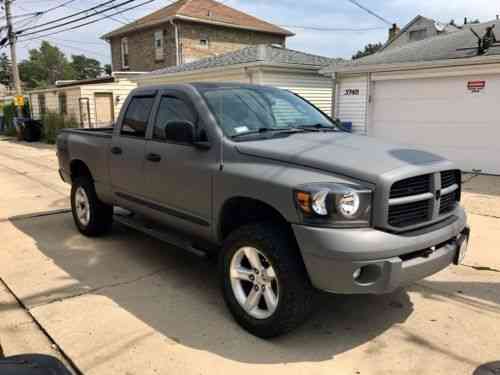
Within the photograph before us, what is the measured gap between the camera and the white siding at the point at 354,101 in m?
12.6

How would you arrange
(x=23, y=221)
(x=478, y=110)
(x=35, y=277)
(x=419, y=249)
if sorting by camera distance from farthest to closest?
(x=478, y=110) < (x=23, y=221) < (x=35, y=277) < (x=419, y=249)

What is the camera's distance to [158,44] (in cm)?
2641

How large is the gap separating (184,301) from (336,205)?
6.09 feet

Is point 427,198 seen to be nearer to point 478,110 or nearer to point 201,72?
point 478,110

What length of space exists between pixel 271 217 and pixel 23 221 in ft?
16.5

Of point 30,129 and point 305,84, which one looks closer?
point 305,84

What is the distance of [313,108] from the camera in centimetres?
480

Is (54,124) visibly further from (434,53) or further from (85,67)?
(85,67)

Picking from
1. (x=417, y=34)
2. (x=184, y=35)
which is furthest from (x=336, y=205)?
(x=417, y=34)

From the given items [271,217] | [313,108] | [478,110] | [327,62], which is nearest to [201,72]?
[327,62]

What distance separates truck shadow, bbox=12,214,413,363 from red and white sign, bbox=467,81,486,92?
26.1ft

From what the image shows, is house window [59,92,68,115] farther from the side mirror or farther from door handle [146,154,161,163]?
the side mirror

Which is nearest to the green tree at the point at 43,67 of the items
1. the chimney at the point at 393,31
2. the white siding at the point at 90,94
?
the white siding at the point at 90,94

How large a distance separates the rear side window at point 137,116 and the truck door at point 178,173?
0.68 feet
